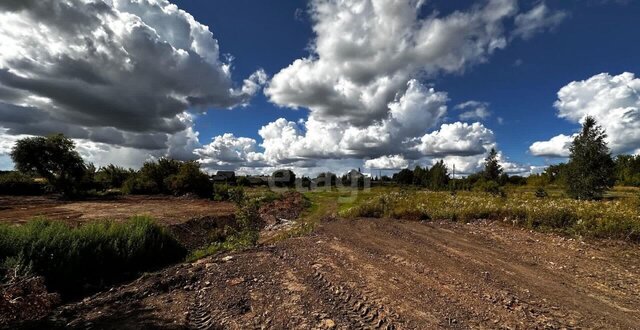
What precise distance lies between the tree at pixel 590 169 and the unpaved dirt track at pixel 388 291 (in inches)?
742

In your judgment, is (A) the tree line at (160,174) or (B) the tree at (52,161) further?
(B) the tree at (52,161)

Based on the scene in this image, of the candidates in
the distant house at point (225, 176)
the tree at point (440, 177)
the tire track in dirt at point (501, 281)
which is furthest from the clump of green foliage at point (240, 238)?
the distant house at point (225, 176)

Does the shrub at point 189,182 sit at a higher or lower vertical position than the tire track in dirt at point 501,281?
higher

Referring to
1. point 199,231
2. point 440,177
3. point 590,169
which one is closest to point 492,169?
point 440,177

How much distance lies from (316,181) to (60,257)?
7516 centimetres

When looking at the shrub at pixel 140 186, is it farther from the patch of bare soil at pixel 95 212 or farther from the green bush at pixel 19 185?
the patch of bare soil at pixel 95 212

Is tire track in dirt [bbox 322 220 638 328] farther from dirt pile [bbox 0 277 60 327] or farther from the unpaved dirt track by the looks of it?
dirt pile [bbox 0 277 60 327]

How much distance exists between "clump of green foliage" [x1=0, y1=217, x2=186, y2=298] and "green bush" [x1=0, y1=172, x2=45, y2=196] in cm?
3703

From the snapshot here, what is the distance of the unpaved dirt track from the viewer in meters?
5.02

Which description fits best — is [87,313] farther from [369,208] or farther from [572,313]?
[369,208]

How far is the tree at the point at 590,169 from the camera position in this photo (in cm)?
2461

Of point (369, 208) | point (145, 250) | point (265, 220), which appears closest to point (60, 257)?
point (145, 250)

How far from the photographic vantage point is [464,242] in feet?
34.5

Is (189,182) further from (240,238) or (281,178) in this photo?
(281,178)
